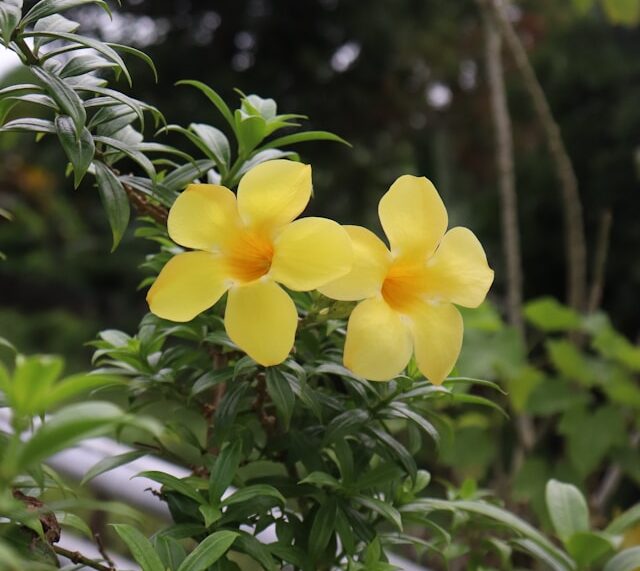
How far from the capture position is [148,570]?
315 millimetres

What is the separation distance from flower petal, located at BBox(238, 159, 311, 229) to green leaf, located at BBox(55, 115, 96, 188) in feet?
0.21

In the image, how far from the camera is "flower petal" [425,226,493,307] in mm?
350

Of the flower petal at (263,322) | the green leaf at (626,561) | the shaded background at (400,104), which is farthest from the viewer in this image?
the shaded background at (400,104)

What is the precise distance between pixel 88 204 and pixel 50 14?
361 centimetres

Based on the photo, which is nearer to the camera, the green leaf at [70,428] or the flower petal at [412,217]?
the green leaf at [70,428]

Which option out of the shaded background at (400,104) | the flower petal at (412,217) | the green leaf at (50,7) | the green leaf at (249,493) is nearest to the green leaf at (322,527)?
the green leaf at (249,493)

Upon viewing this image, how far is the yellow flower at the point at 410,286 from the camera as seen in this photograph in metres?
0.32

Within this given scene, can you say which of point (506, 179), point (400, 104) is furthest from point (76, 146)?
point (400, 104)

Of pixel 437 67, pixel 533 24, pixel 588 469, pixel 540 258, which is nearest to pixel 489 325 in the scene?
pixel 588 469

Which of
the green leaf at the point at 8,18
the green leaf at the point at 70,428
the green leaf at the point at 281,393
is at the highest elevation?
the green leaf at the point at 8,18

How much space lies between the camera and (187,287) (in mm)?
328

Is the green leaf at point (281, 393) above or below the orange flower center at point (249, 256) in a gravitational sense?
below

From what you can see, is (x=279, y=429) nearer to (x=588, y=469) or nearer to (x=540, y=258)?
(x=588, y=469)

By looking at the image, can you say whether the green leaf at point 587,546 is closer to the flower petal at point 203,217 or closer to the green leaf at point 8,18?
the flower petal at point 203,217
